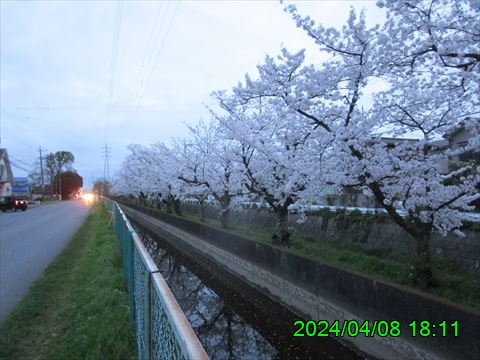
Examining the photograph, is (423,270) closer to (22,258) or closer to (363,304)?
(363,304)

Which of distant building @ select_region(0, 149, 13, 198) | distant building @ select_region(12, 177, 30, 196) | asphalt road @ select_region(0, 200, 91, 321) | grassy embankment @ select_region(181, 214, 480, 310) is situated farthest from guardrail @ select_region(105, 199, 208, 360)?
distant building @ select_region(12, 177, 30, 196)

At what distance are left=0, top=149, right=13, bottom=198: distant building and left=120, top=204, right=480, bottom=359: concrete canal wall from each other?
7075cm

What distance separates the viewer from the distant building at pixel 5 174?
71.3 metres

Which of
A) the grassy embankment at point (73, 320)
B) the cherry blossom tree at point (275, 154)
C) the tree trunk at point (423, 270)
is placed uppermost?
the cherry blossom tree at point (275, 154)

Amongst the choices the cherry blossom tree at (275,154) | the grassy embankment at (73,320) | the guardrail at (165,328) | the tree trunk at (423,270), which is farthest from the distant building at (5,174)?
the guardrail at (165,328)

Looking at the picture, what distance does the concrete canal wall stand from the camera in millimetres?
5234

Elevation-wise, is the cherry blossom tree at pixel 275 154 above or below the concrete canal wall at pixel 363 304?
above

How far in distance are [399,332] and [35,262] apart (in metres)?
10.1

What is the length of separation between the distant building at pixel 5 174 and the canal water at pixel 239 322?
226ft

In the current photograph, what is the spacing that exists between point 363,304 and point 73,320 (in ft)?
15.5

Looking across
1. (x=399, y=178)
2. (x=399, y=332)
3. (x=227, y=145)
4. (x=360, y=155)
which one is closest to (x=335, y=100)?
(x=360, y=155)

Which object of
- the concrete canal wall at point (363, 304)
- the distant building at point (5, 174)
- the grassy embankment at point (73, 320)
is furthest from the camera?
the distant building at point (5, 174)

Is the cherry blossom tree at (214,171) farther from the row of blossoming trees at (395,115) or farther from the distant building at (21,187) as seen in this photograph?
the distant building at (21,187)

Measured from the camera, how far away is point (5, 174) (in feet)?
250
